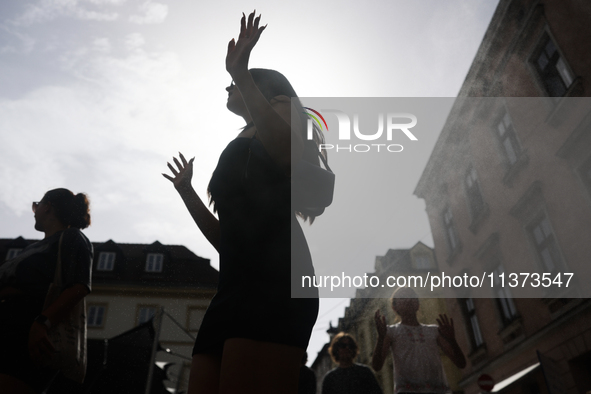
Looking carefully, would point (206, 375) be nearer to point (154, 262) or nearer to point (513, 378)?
point (513, 378)

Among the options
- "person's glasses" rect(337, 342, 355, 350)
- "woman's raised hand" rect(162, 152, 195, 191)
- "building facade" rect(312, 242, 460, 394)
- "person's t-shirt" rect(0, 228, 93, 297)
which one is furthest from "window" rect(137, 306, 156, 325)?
"woman's raised hand" rect(162, 152, 195, 191)

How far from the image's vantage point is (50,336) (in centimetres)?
183

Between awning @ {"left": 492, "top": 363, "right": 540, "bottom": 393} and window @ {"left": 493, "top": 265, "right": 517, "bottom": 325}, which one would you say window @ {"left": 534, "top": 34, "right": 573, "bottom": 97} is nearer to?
window @ {"left": 493, "top": 265, "right": 517, "bottom": 325}

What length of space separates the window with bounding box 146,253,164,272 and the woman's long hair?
1105 inches

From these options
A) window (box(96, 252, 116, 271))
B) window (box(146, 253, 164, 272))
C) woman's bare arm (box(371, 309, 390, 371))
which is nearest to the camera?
woman's bare arm (box(371, 309, 390, 371))

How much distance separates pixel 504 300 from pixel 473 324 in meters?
2.45

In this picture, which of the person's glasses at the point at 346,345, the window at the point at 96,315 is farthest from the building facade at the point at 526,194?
the window at the point at 96,315

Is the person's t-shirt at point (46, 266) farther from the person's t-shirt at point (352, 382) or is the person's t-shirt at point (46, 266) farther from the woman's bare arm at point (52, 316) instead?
the person's t-shirt at point (352, 382)

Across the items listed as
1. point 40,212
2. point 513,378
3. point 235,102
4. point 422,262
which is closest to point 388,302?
point 422,262

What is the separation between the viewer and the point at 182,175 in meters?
1.63

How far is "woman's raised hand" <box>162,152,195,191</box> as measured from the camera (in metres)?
1.61

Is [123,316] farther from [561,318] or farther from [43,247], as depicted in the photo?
[43,247]

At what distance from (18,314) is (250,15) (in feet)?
5.53

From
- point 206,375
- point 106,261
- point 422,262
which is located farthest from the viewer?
point 106,261
